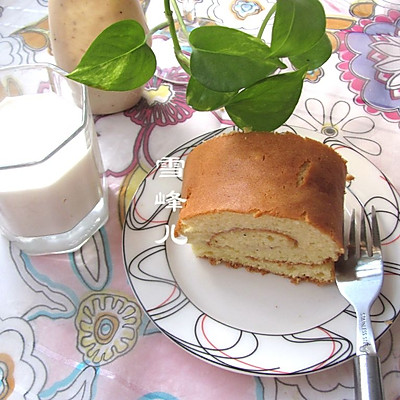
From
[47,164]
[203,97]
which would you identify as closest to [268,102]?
[203,97]

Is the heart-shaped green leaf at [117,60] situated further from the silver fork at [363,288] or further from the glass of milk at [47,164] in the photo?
the silver fork at [363,288]

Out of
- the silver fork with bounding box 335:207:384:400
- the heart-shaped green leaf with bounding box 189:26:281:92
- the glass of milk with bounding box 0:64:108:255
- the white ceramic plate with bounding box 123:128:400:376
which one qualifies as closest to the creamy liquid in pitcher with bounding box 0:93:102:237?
the glass of milk with bounding box 0:64:108:255

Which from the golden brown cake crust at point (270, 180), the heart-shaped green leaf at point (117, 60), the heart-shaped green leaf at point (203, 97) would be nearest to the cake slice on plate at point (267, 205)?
the golden brown cake crust at point (270, 180)

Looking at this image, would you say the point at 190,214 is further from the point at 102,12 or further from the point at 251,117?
the point at 102,12

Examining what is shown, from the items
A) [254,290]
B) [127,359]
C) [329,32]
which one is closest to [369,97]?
[329,32]

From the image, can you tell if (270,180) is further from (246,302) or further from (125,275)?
(125,275)

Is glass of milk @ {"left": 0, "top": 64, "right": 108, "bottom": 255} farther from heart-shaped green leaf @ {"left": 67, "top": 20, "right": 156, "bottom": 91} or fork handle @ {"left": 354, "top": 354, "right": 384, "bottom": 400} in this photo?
fork handle @ {"left": 354, "top": 354, "right": 384, "bottom": 400}
